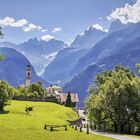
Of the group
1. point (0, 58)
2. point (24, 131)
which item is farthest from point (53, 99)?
point (0, 58)

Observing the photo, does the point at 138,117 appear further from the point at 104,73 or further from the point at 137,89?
the point at 104,73

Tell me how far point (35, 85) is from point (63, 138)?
372ft

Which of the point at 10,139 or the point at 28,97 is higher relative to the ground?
the point at 28,97

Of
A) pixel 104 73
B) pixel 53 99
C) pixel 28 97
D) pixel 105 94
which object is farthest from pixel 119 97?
pixel 53 99

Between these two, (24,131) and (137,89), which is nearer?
(24,131)

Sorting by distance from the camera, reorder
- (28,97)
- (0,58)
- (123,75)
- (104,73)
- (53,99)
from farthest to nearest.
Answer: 1. (53,99)
2. (28,97)
3. (104,73)
4. (123,75)
5. (0,58)

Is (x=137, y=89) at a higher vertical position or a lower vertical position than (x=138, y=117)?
higher

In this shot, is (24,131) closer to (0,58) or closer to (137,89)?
(0,58)

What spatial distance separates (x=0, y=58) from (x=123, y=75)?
49.3 metres

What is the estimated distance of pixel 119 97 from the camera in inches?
3720

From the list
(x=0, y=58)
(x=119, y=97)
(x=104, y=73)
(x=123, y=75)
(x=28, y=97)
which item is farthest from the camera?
(x=28, y=97)

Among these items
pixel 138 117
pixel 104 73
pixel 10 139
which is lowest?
pixel 10 139

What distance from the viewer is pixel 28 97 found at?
154m

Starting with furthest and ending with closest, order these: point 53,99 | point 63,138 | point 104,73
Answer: point 53,99, point 104,73, point 63,138
